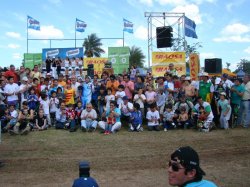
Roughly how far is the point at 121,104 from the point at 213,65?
5.63 metres

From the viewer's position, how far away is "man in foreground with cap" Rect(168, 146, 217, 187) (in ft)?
8.96

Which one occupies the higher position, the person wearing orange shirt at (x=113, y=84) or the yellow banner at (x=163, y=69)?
the yellow banner at (x=163, y=69)

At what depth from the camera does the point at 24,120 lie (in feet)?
44.9

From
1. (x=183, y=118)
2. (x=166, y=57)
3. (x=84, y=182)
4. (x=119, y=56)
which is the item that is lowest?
(x=183, y=118)

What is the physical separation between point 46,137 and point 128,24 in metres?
18.0

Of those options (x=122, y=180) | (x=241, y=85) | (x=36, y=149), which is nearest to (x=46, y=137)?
(x=36, y=149)

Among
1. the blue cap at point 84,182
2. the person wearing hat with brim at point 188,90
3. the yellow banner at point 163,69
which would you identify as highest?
the yellow banner at point 163,69

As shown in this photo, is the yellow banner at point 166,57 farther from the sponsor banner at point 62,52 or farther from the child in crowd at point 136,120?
the sponsor banner at point 62,52

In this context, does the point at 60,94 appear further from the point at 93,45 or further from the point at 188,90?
the point at 93,45

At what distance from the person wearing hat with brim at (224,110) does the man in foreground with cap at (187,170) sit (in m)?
12.3

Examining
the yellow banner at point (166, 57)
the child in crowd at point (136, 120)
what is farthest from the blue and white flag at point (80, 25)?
the child in crowd at point (136, 120)

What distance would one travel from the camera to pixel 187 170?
274 cm

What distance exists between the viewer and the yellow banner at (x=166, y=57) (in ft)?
60.3

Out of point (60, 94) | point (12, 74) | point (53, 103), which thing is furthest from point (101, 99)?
point (12, 74)
